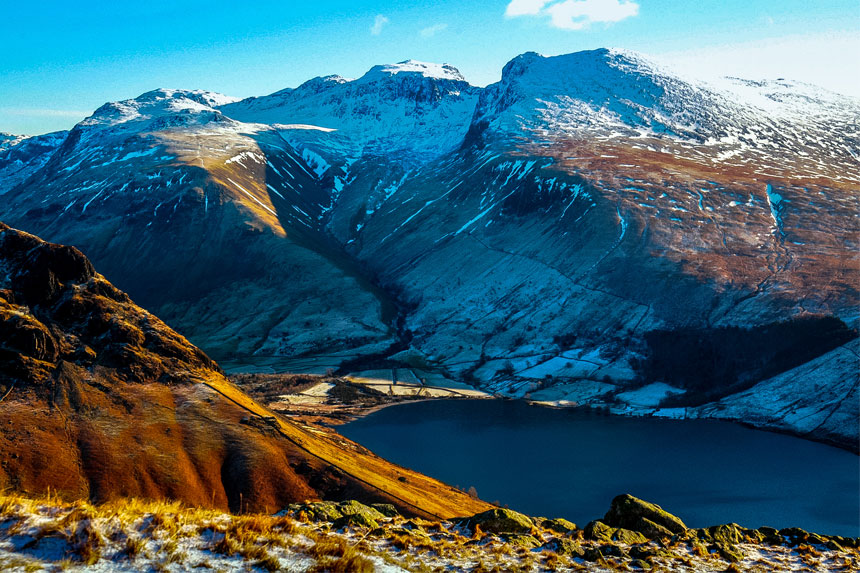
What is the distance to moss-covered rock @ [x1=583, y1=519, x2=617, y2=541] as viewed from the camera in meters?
28.1

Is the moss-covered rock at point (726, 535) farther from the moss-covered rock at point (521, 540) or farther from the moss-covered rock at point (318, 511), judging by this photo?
the moss-covered rock at point (318, 511)

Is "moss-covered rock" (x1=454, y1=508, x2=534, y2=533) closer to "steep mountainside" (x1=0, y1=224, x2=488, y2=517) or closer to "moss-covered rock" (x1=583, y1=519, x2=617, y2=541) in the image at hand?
"moss-covered rock" (x1=583, y1=519, x2=617, y2=541)

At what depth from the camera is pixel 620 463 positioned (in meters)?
101

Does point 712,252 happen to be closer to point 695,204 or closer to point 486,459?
point 695,204

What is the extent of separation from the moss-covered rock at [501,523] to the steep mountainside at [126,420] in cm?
2704

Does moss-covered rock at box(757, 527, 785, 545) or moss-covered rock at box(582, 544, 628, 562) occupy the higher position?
moss-covered rock at box(582, 544, 628, 562)

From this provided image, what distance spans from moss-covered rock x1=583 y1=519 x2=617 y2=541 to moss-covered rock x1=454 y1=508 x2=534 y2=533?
2695mm

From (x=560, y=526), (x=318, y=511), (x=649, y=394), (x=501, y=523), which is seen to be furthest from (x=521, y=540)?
(x=649, y=394)

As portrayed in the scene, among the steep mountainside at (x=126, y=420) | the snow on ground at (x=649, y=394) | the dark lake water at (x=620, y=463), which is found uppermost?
the steep mountainside at (x=126, y=420)

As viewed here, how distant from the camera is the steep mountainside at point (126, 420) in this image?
51.3 meters

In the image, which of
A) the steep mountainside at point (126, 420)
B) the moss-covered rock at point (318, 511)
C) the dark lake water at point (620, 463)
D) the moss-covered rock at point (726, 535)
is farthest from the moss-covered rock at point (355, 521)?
the dark lake water at point (620, 463)

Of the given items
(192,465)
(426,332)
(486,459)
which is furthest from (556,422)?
(192,465)

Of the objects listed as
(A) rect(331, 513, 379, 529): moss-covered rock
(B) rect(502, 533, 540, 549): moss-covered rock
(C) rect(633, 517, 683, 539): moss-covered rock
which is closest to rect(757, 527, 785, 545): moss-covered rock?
(C) rect(633, 517, 683, 539): moss-covered rock

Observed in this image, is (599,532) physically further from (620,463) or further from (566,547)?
(620,463)
